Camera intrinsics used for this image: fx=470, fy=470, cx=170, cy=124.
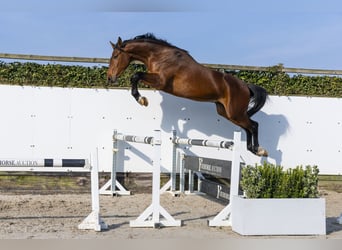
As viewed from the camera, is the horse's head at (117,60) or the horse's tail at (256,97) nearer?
the horse's head at (117,60)

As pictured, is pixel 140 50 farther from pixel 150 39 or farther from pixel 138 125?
pixel 138 125

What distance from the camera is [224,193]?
5438 mm

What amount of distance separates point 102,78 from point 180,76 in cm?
150

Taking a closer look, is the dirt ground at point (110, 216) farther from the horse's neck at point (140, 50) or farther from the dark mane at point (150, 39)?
the dark mane at point (150, 39)

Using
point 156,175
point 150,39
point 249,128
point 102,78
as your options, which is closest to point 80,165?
point 156,175

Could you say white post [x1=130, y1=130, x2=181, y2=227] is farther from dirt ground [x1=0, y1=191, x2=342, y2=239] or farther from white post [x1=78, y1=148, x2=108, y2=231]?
white post [x1=78, y1=148, x2=108, y2=231]

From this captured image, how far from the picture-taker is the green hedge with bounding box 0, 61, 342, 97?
718 centimetres

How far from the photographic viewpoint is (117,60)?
21.9 feet

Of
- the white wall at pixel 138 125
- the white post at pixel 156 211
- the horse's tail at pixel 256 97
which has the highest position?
the horse's tail at pixel 256 97

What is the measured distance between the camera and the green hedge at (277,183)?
4.63 m

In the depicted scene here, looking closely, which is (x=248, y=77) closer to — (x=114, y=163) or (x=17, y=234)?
(x=114, y=163)

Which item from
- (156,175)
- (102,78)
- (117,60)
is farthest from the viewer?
(102,78)

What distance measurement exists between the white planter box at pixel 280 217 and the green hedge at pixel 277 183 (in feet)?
0.35

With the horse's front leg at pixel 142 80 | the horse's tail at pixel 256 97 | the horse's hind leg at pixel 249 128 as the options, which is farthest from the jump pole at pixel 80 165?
the horse's tail at pixel 256 97
